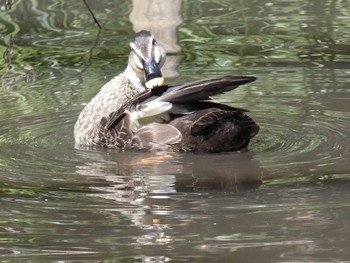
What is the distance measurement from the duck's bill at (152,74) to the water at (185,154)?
52 cm

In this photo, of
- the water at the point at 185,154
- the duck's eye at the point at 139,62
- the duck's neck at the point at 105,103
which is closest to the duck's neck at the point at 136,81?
the duck's neck at the point at 105,103

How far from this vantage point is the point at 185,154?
7.47 metres

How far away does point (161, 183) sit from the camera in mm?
6664

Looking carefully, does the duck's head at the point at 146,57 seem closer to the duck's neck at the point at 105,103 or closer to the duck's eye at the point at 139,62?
the duck's eye at the point at 139,62

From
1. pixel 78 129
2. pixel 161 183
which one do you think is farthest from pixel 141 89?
pixel 161 183

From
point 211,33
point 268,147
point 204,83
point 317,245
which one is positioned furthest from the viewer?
point 211,33

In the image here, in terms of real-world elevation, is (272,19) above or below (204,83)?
below

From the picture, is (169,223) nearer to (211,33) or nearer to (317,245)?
(317,245)

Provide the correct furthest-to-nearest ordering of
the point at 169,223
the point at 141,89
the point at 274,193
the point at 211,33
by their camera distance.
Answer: the point at 211,33 < the point at 141,89 < the point at 274,193 < the point at 169,223

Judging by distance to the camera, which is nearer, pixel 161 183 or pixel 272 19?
pixel 161 183

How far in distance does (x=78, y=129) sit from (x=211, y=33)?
3.59m

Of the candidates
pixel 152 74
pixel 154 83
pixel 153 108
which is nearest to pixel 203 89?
pixel 153 108

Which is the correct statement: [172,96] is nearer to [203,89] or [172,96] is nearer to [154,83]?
[203,89]

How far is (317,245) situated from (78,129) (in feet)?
10.0
